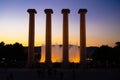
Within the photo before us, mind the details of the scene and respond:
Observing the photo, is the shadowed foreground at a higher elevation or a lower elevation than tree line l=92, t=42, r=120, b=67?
lower

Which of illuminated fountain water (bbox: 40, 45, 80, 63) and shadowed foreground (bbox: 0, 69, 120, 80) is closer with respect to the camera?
shadowed foreground (bbox: 0, 69, 120, 80)

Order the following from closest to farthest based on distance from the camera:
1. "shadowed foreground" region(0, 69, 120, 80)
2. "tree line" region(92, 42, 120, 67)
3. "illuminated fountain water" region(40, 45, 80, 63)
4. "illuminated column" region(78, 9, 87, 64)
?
"shadowed foreground" region(0, 69, 120, 80) < "illuminated column" region(78, 9, 87, 64) < "illuminated fountain water" region(40, 45, 80, 63) < "tree line" region(92, 42, 120, 67)

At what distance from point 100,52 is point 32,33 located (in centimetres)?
6045

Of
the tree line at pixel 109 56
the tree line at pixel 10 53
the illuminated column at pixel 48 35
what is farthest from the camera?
the tree line at pixel 10 53

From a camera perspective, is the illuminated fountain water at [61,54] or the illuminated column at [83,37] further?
the illuminated fountain water at [61,54]

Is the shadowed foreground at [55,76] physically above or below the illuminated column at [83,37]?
below

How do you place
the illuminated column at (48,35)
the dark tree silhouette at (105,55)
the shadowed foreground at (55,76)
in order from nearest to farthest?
the shadowed foreground at (55,76) → the illuminated column at (48,35) → the dark tree silhouette at (105,55)

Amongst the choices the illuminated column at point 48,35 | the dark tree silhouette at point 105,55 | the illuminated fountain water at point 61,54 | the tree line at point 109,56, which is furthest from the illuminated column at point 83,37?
the dark tree silhouette at point 105,55

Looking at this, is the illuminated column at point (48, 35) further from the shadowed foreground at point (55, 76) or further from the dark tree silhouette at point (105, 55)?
the dark tree silhouette at point (105, 55)

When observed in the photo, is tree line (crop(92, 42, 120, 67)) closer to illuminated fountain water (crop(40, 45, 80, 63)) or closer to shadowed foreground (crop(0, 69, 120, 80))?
illuminated fountain water (crop(40, 45, 80, 63))

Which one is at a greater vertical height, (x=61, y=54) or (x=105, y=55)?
(x=61, y=54)

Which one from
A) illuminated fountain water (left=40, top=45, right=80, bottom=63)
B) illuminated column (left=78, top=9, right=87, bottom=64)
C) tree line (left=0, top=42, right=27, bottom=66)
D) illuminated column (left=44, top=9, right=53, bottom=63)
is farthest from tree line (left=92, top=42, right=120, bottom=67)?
illuminated column (left=44, top=9, right=53, bottom=63)

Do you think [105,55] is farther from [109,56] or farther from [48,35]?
[48,35]

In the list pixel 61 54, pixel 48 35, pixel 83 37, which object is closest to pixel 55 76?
pixel 83 37
